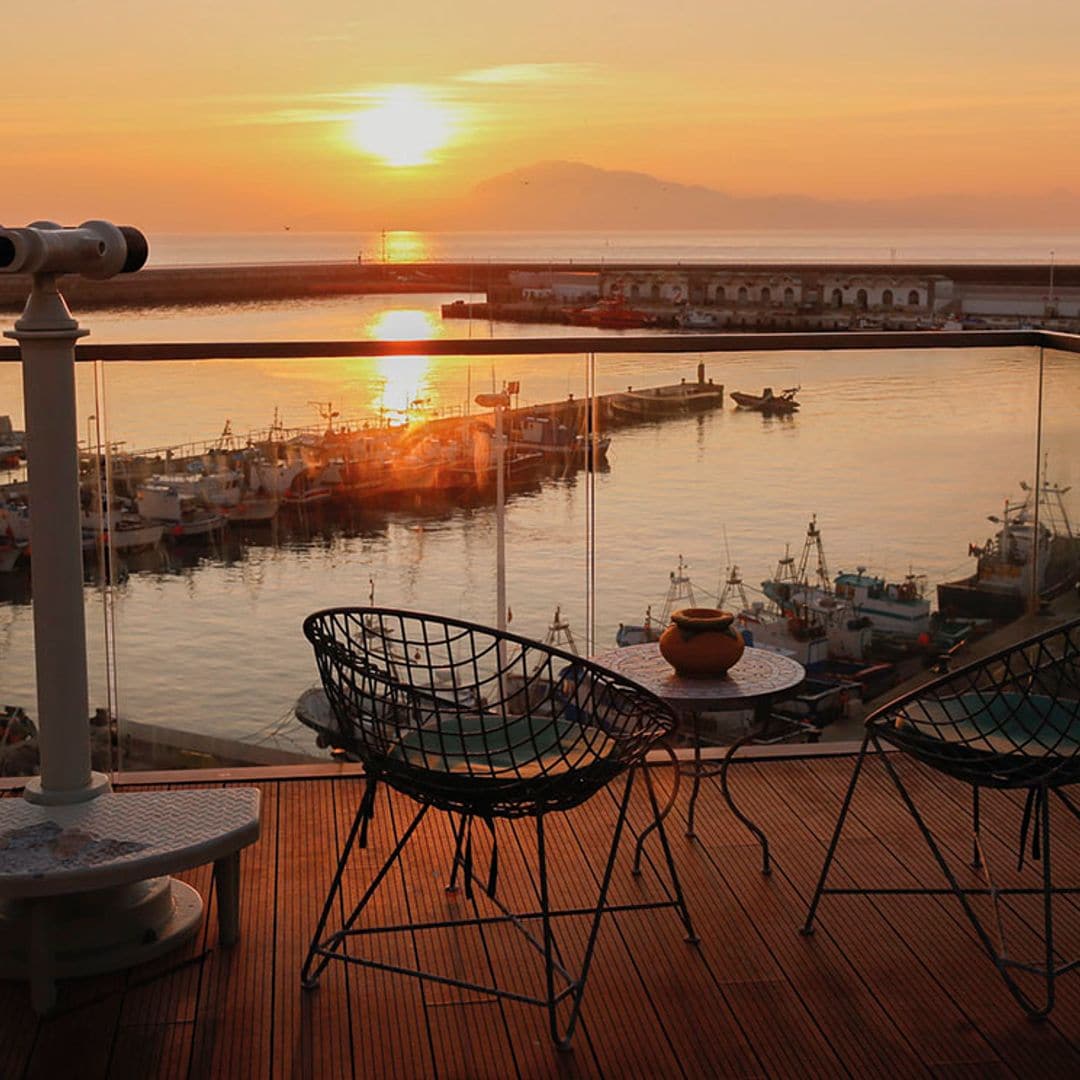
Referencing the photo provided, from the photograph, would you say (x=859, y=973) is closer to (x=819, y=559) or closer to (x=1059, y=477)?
(x=819, y=559)

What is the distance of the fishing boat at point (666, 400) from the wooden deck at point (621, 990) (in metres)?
1.19

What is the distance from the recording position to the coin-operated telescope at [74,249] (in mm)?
2523

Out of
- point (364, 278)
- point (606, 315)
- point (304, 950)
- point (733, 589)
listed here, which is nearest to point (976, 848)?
point (733, 589)

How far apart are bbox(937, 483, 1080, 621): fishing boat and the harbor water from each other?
1.7 inches

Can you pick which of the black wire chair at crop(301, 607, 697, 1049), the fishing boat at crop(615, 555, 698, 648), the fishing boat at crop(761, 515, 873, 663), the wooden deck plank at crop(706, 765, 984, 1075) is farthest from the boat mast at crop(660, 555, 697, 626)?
the black wire chair at crop(301, 607, 697, 1049)

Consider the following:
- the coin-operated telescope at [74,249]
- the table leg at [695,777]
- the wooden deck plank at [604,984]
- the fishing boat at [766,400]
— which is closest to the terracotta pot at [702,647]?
the table leg at [695,777]

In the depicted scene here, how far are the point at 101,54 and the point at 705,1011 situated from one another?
23244 millimetres

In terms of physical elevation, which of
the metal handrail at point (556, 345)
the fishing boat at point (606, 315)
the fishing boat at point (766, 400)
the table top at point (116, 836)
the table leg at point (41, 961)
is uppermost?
the fishing boat at point (606, 315)

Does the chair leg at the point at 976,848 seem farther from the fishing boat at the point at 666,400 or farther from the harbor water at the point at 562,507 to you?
the fishing boat at the point at 666,400

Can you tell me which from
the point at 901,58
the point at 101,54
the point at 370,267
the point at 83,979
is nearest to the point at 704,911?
the point at 83,979

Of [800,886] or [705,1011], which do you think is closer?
[705,1011]

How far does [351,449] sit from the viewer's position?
3.92m

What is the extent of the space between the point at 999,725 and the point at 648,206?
31.0m

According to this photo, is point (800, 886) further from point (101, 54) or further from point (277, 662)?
point (101, 54)
